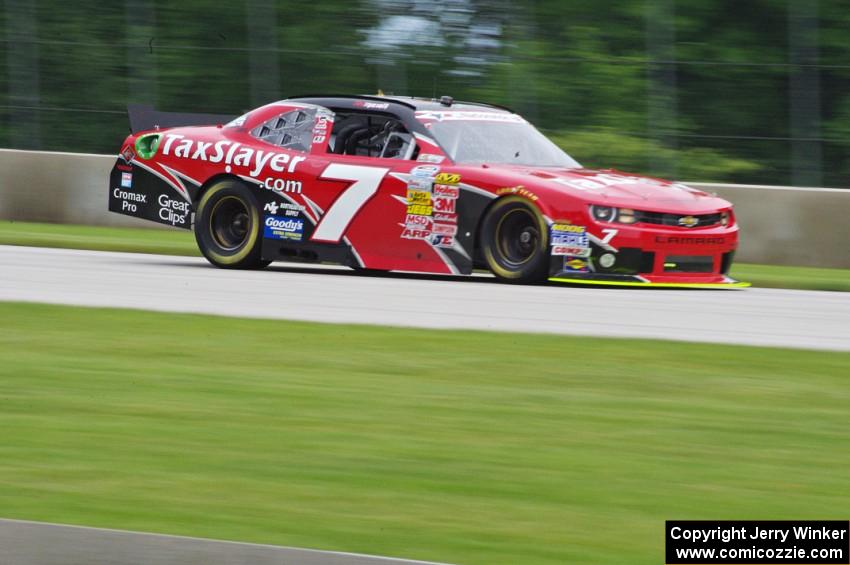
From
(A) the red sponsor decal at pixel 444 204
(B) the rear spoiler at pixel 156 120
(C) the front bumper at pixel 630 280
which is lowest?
(C) the front bumper at pixel 630 280

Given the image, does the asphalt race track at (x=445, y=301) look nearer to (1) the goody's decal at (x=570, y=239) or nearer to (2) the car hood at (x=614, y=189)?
(1) the goody's decal at (x=570, y=239)

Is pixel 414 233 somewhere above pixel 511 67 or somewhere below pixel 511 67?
below

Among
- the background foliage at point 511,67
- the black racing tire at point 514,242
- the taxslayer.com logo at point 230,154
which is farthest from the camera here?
the background foliage at point 511,67

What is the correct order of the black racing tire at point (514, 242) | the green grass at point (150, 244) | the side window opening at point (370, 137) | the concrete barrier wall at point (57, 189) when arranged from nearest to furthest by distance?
the black racing tire at point (514, 242), the side window opening at point (370, 137), the green grass at point (150, 244), the concrete barrier wall at point (57, 189)

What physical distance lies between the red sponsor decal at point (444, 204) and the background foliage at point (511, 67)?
5.55 metres

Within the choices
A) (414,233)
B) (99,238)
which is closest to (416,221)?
(414,233)

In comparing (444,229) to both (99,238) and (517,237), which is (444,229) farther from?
(99,238)

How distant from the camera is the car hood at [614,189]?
11898mm

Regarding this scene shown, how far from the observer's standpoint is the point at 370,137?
13.2 meters

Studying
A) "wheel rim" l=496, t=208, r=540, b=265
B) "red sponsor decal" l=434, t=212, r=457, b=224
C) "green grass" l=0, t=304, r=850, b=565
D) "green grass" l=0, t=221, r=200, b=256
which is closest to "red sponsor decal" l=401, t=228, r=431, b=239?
"red sponsor decal" l=434, t=212, r=457, b=224

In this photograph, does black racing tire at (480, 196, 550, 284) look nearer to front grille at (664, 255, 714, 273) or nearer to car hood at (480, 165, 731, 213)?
car hood at (480, 165, 731, 213)

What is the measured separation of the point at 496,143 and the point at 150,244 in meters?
4.76

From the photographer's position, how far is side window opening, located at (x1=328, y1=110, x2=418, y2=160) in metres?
12.9
